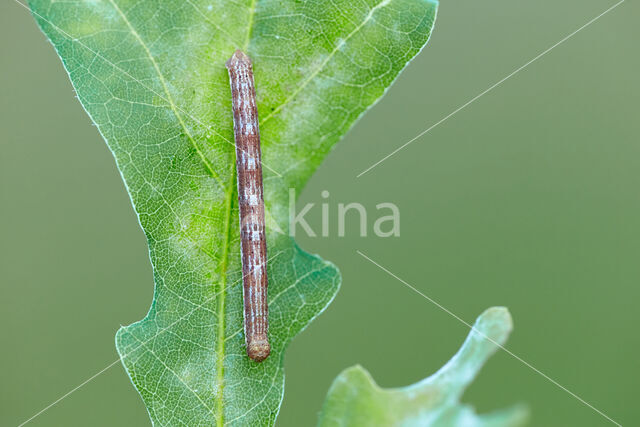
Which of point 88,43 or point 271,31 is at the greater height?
point 271,31

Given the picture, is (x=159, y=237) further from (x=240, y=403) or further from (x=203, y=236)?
(x=240, y=403)

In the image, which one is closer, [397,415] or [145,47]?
[397,415]

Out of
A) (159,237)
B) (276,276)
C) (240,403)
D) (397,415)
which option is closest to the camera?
(397,415)

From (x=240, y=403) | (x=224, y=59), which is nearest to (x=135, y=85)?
(x=224, y=59)

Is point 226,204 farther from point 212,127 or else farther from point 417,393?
point 417,393

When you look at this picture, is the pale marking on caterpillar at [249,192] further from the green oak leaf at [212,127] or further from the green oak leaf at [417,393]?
the green oak leaf at [417,393]

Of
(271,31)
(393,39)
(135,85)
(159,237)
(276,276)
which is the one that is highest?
(393,39)

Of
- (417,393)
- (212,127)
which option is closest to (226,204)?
(212,127)

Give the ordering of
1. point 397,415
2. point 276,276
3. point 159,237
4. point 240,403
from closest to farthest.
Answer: point 397,415, point 240,403, point 159,237, point 276,276
